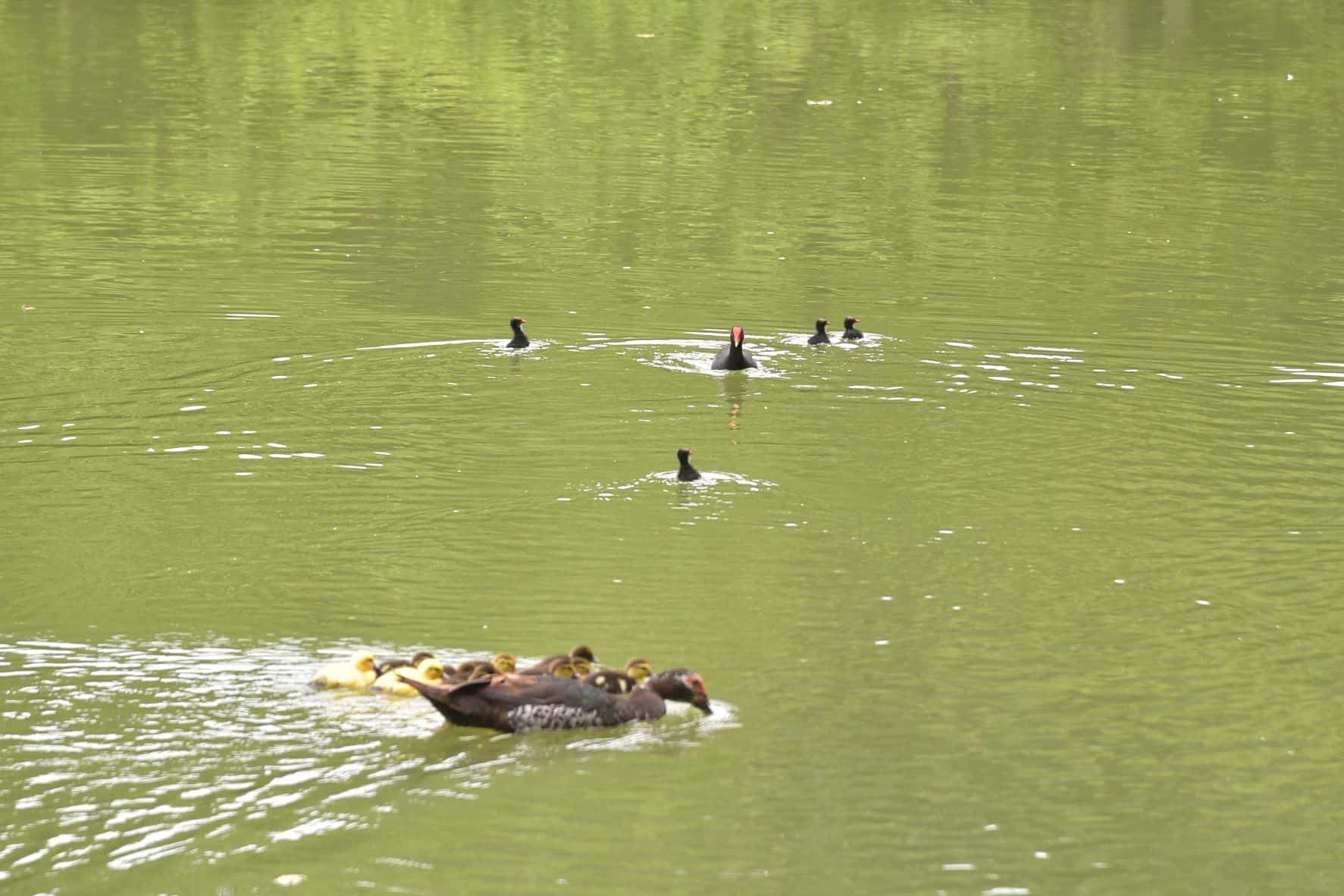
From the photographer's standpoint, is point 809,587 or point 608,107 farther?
point 608,107

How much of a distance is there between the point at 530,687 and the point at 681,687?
32.0 inches

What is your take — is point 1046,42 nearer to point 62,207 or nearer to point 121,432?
point 62,207

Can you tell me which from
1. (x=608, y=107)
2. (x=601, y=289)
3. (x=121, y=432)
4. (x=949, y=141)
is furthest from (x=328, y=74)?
(x=121, y=432)

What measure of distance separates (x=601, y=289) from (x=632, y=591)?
10209 millimetres

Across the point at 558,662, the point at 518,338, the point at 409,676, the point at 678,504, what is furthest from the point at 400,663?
the point at 518,338

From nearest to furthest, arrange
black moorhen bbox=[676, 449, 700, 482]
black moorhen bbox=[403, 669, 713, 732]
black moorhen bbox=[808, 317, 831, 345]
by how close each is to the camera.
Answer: black moorhen bbox=[403, 669, 713, 732], black moorhen bbox=[676, 449, 700, 482], black moorhen bbox=[808, 317, 831, 345]

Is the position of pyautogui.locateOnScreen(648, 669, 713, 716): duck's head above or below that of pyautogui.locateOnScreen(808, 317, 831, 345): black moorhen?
below

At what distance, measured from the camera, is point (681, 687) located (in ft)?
34.3

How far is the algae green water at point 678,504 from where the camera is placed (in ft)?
31.0

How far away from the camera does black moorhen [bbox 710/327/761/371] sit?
18.7 m

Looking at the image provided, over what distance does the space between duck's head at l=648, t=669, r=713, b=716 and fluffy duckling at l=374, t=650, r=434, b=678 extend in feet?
4.07

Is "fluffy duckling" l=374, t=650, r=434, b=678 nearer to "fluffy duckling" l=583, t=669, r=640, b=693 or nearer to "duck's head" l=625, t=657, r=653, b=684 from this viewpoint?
"fluffy duckling" l=583, t=669, r=640, b=693

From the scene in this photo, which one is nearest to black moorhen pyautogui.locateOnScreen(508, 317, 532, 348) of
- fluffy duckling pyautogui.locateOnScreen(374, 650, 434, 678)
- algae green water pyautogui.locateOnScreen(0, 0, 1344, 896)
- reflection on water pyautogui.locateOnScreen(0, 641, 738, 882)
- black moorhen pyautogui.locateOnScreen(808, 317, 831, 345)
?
algae green water pyautogui.locateOnScreen(0, 0, 1344, 896)

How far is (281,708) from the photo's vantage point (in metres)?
10.4
